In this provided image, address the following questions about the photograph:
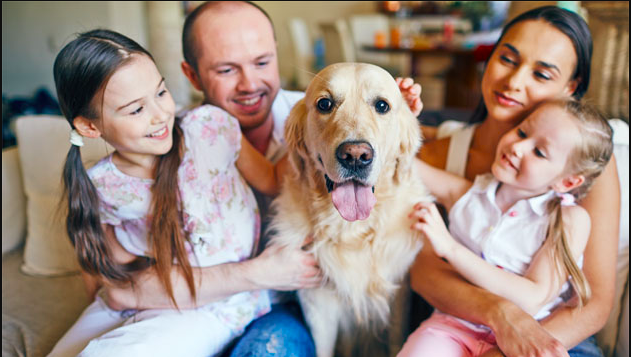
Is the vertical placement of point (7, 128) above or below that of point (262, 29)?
below

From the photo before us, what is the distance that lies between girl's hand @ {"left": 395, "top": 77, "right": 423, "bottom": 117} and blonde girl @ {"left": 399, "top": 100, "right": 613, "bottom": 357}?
30 cm

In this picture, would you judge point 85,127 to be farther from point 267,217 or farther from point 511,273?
point 511,273

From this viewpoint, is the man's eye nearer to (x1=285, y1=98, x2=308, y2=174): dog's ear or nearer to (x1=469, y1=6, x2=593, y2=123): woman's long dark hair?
(x1=469, y1=6, x2=593, y2=123): woman's long dark hair

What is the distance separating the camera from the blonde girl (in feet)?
3.78

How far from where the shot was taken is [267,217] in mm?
1413

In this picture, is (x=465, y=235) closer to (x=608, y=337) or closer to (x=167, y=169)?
(x=608, y=337)

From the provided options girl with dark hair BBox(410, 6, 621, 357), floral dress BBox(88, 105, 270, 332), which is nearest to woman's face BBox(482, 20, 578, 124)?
girl with dark hair BBox(410, 6, 621, 357)

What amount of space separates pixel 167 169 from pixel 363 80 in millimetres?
609

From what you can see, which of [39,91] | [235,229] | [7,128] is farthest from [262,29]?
[7,128]

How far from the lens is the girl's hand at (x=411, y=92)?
118cm

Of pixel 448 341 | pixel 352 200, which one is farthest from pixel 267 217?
pixel 448 341

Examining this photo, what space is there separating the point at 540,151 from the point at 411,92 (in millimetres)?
411

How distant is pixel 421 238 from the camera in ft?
Result: 4.31

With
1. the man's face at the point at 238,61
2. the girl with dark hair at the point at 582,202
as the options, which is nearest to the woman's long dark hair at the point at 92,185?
the man's face at the point at 238,61
